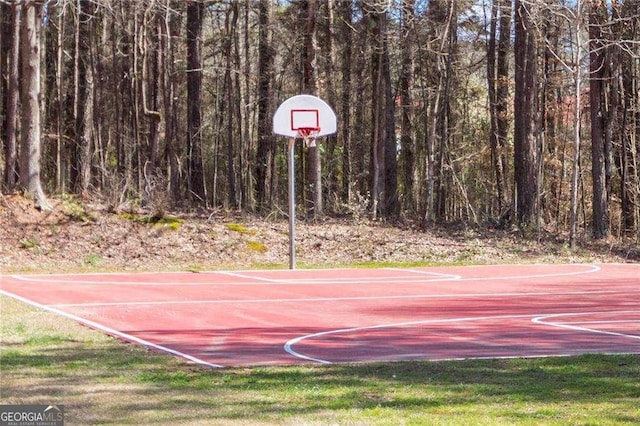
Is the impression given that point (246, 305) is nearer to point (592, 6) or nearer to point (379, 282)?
point (379, 282)

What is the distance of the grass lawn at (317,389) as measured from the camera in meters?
7.02

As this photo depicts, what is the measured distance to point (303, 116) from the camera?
910 inches

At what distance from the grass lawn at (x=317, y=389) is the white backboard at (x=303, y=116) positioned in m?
13.1

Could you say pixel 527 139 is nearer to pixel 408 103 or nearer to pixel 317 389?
pixel 408 103

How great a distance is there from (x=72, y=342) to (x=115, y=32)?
30.3m

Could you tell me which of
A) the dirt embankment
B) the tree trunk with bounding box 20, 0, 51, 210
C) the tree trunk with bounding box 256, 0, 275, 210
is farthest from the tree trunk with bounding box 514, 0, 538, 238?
the tree trunk with bounding box 20, 0, 51, 210

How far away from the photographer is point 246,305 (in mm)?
15273

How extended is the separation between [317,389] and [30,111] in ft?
55.5

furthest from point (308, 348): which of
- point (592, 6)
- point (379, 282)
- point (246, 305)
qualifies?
point (592, 6)

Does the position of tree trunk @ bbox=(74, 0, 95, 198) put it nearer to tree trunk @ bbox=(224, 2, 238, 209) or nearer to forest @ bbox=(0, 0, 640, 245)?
forest @ bbox=(0, 0, 640, 245)

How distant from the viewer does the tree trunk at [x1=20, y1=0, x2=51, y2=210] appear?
2325 centimetres

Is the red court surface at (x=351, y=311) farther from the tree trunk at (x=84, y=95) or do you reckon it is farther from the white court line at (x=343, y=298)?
the tree trunk at (x=84, y=95)

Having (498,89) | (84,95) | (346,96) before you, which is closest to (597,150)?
(498,89)

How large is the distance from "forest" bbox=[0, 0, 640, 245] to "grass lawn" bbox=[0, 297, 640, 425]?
1523 cm
